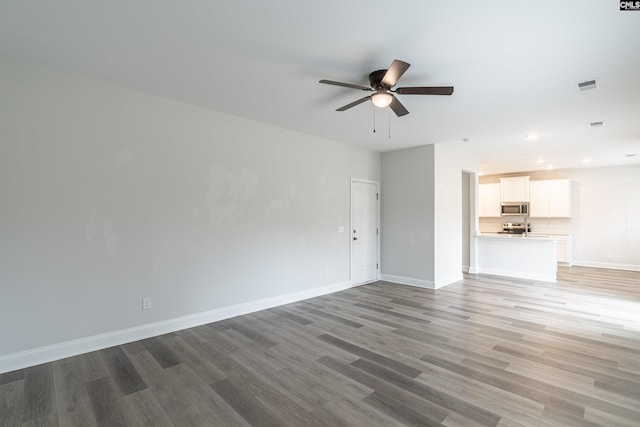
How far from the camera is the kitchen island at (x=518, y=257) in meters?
6.51

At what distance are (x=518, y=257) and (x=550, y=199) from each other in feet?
9.66

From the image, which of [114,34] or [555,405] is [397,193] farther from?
[114,34]

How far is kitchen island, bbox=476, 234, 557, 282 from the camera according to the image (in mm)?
6512

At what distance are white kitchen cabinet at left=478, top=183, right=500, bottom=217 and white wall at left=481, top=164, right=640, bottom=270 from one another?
4.81 ft

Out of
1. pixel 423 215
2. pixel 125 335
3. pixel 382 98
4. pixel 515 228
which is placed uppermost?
pixel 382 98

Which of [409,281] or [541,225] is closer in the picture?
[409,281]

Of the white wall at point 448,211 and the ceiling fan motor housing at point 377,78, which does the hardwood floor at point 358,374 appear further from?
the ceiling fan motor housing at point 377,78

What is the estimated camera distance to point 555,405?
2246 mm

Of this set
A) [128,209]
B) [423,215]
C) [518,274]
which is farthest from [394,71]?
[518,274]

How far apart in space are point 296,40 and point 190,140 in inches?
82.7

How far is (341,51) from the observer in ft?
8.66

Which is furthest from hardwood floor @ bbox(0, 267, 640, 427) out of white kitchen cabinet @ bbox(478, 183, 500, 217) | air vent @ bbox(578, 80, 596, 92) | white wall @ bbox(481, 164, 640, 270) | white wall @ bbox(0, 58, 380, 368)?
white kitchen cabinet @ bbox(478, 183, 500, 217)

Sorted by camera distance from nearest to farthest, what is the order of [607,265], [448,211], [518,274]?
[448,211]
[518,274]
[607,265]

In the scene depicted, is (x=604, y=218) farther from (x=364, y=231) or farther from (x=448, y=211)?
(x=364, y=231)
